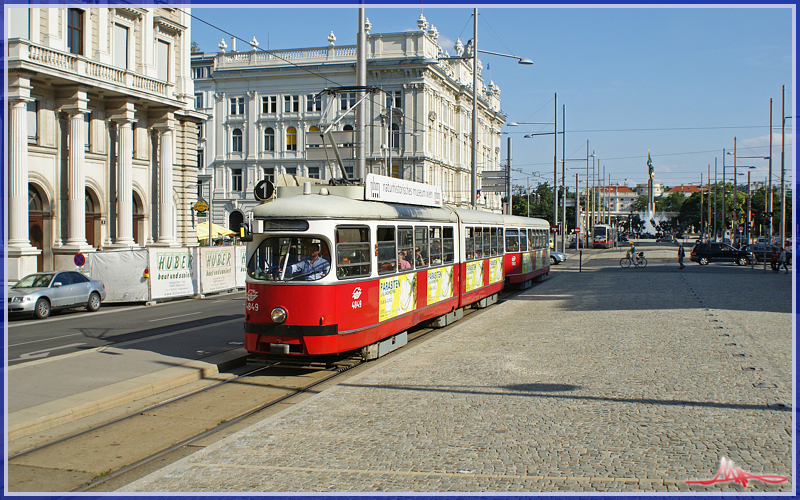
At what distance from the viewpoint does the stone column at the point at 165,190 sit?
39.2 m

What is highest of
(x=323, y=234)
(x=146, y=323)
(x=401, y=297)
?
(x=323, y=234)

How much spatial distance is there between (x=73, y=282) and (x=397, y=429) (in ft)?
60.3

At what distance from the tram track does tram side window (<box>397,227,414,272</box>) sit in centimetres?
228

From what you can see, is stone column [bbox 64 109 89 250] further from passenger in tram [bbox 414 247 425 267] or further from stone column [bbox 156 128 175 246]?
passenger in tram [bbox 414 247 425 267]

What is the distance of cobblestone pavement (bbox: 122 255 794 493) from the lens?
617 cm

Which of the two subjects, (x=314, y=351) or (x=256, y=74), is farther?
(x=256, y=74)

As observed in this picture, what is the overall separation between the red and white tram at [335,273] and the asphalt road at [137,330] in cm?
260

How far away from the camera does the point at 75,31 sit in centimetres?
3331

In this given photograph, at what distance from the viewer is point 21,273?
96.1 ft

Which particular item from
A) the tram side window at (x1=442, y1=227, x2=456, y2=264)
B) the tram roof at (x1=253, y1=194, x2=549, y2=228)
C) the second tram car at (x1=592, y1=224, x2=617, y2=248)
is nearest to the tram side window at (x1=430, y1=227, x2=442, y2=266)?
the tram side window at (x1=442, y1=227, x2=456, y2=264)

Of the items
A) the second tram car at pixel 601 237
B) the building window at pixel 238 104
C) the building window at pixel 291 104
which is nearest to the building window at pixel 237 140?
the building window at pixel 238 104

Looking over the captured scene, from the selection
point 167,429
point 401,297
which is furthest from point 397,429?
point 401,297

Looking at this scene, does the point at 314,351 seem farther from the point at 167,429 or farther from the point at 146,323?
the point at 146,323

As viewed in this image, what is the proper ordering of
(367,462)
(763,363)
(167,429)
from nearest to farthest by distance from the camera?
(367,462) → (167,429) → (763,363)
